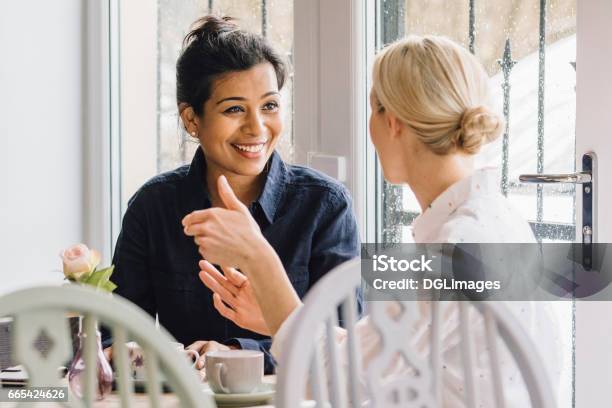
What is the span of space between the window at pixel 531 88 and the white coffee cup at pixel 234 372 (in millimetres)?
737

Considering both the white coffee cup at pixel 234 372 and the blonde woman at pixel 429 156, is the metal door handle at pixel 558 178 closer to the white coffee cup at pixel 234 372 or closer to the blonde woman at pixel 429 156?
the blonde woman at pixel 429 156

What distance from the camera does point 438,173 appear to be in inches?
59.6

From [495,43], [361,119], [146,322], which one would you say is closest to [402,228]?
[361,119]

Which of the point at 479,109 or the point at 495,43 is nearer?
the point at 479,109

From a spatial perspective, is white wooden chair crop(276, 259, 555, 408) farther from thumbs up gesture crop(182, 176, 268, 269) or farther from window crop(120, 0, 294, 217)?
window crop(120, 0, 294, 217)

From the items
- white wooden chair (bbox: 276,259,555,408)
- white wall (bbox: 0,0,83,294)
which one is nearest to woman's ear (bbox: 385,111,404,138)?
white wooden chair (bbox: 276,259,555,408)

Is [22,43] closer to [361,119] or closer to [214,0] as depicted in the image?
[214,0]

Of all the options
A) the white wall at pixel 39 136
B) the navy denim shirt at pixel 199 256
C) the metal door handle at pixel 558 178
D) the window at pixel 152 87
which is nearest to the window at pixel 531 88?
the metal door handle at pixel 558 178

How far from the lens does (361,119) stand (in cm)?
248

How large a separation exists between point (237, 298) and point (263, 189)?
0.47m

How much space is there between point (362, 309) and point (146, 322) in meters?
1.24

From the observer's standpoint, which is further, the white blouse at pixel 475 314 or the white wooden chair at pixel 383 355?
the white blouse at pixel 475 314

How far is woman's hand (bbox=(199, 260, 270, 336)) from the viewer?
68.4 inches

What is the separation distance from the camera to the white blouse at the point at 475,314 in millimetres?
Answer: 1261
